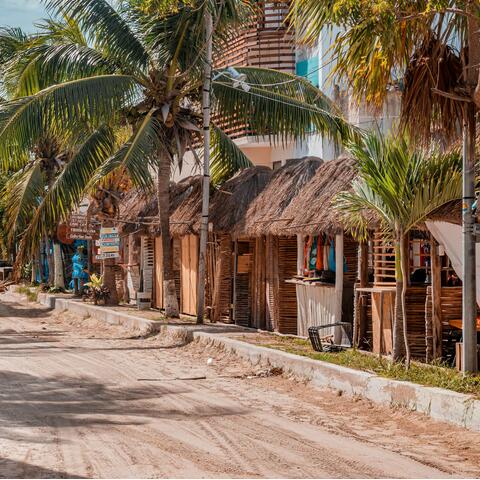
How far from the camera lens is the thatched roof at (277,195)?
55.8 ft

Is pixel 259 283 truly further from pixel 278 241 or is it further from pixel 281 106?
pixel 281 106

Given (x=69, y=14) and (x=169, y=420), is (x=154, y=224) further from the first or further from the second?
(x=169, y=420)

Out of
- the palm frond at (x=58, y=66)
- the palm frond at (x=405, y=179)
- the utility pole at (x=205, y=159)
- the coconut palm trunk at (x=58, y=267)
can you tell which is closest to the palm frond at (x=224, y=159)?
the utility pole at (x=205, y=159)

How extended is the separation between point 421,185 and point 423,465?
13.6 ft

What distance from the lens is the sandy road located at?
702 centimetres

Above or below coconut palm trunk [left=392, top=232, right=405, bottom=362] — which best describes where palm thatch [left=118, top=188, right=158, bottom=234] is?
above

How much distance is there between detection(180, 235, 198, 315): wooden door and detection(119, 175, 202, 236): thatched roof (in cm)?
60

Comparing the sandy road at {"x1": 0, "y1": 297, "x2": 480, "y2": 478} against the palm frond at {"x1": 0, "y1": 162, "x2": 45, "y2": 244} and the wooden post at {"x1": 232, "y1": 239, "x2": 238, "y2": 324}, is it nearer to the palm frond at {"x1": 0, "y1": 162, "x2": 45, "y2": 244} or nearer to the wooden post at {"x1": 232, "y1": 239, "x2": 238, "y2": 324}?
the wooden post at {"x1": 232, "y1": 239, "x2": 238, "y2": 324}

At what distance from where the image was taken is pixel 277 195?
17.6m

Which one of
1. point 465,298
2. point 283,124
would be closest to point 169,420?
point 465,298

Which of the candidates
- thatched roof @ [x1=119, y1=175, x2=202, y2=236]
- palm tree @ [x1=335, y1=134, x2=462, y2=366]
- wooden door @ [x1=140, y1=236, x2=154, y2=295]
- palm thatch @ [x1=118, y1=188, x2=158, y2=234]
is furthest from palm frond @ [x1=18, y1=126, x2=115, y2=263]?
palm tree @ [x1=335, y1=134, x2=462, y2=366]

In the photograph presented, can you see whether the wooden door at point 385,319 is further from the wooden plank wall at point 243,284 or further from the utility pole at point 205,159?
the wooden plank wall at point 243,284

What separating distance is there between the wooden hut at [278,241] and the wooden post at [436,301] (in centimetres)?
500

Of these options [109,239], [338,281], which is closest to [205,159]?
[338,281]
